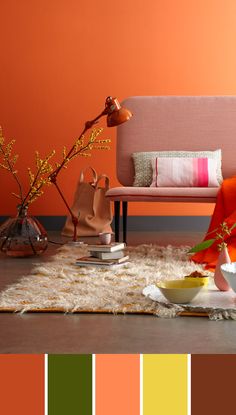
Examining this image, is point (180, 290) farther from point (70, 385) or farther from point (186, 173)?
point (186, 173)

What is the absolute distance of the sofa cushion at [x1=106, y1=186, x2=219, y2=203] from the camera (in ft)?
12.7

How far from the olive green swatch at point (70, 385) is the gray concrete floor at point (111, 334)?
1.04 ft

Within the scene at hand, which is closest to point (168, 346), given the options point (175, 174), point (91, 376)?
point (91, 376)

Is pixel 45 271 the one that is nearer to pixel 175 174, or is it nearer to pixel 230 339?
pixel 230 339

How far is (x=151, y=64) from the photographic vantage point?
5543mm

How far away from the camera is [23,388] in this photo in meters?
1.35

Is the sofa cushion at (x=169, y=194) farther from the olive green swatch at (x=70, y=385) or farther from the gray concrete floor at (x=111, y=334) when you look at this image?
the olive green swatch at (x=70, y=385)

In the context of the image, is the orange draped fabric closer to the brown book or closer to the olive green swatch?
the brown book

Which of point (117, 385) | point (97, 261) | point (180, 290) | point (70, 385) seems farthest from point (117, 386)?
point (97, 261)

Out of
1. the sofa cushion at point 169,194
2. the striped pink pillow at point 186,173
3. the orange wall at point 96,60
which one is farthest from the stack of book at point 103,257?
the orange wall at point 96,60

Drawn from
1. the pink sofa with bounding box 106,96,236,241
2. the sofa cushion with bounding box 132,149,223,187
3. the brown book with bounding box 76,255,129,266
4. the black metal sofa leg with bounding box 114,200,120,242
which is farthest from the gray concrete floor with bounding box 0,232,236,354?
the pink sofa with bounding box 106,96,236,241

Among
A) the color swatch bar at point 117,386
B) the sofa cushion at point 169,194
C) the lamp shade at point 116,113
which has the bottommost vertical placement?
the sofa cushion at point 169,194

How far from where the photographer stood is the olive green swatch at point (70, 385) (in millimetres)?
1341

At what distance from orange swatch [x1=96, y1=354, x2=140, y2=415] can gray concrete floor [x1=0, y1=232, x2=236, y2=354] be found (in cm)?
33
